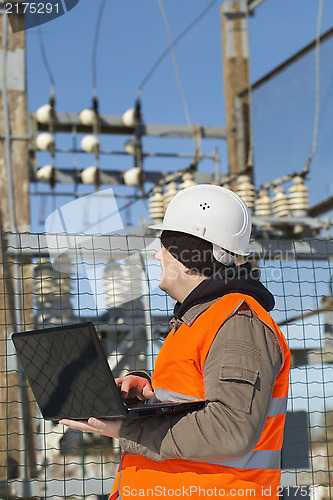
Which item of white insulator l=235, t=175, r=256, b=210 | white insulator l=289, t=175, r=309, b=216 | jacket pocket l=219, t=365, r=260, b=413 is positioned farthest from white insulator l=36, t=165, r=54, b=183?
jacket pocket l=219, t=365, r=260, b=413

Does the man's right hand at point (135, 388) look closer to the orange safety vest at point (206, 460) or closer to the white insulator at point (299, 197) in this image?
the orange safety vest at point (206, 460)

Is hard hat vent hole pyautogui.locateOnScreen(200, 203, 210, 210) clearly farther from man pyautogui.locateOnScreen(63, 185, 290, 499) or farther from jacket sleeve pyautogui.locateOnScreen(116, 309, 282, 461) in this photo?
jacket sleeve pyautogui.locateOnScreen(116, 309, 282, 461)

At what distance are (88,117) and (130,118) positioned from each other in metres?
0.61

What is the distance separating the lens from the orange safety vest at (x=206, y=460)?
1562mm

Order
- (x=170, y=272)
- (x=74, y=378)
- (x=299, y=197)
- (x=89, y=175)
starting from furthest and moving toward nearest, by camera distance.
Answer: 1. (x=89, y=175)
2. (x=299, y=197)
3. (x=170, y=272)
4. (x=74, y=378)

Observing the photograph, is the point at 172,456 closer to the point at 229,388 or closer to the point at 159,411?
the point at 159,411

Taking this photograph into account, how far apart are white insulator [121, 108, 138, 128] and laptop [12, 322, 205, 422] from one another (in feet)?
23.4

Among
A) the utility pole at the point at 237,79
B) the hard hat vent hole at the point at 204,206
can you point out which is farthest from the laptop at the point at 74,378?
the utility pole at the point at 237,79

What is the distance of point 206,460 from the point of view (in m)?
1.51

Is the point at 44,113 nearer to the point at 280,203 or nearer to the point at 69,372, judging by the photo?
the point at 280,203

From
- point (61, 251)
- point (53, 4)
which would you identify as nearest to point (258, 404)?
point (61, 251)

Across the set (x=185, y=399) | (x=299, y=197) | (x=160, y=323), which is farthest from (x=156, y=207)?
(x=185, y=399)

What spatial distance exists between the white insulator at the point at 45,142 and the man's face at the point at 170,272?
6517 millimetres

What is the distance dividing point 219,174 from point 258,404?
718 cm
